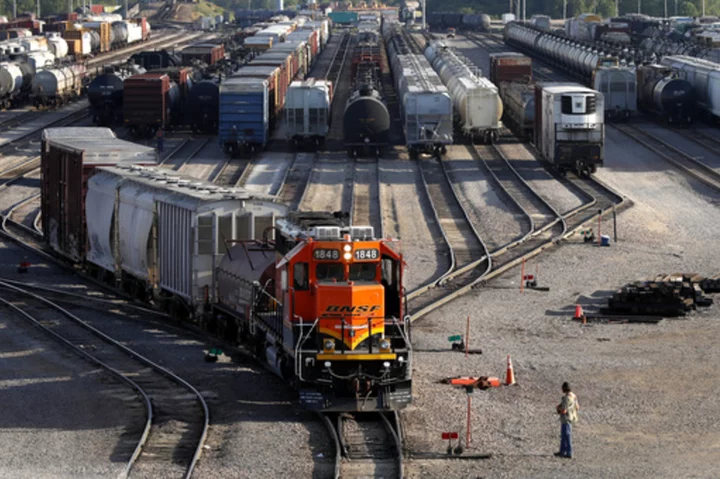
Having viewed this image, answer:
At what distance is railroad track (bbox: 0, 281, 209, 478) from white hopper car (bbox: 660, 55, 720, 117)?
44.0 metres

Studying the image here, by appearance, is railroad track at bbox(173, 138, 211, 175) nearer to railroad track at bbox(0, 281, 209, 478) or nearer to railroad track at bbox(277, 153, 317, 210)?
railroad track at bbox(277, 153, 317, 210)

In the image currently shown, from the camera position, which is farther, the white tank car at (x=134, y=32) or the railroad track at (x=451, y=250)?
the white tank car at (x=134, y=32)

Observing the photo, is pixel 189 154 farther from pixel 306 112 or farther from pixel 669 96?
pixel 669 96

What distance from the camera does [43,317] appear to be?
3262 cm

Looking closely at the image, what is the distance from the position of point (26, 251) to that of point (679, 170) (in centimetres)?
2875

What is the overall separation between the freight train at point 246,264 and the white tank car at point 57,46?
228 feet

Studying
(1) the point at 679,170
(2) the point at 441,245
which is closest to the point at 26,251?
(2) the point at 441,245

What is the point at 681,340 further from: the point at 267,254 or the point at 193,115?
the point at 193,115

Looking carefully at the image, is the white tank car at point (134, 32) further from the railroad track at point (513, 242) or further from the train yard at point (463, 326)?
the railroad track at point (513, 242)

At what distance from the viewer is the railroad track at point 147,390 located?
69.9 ft

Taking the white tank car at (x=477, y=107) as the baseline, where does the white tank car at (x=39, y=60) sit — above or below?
above

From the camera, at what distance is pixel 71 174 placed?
38.4 meters

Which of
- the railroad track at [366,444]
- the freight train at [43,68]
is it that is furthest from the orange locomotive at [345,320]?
the freight train at [43,68]

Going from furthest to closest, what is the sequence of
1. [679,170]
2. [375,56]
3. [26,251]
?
[375,56] < [679,170] < [26,251]
